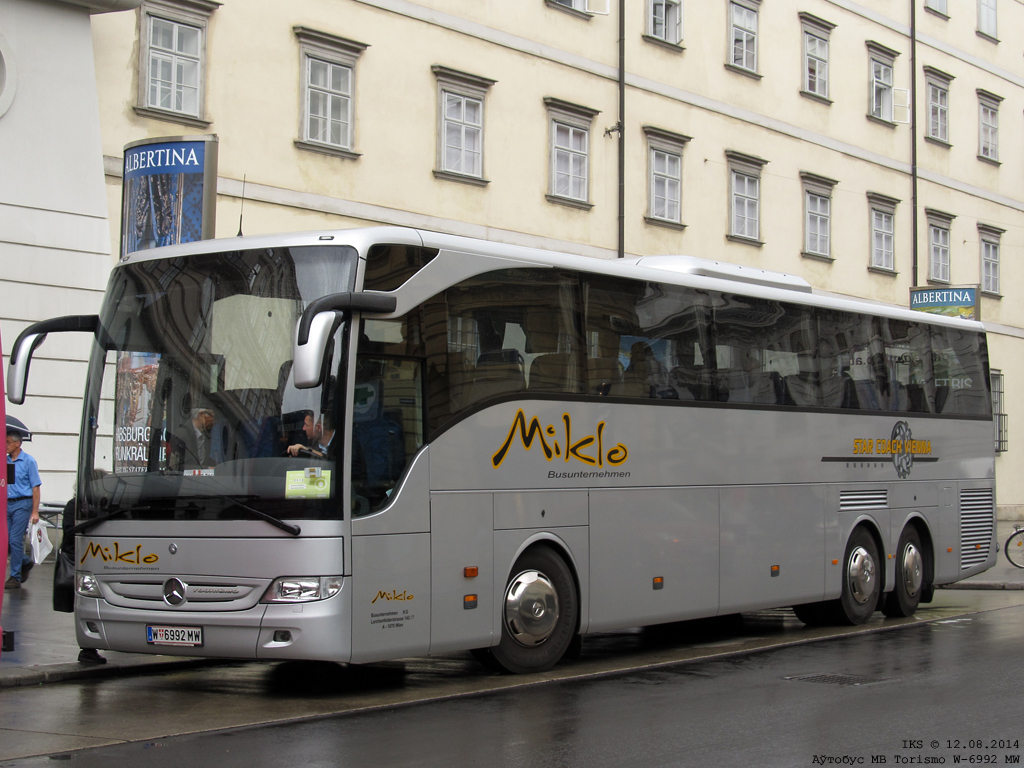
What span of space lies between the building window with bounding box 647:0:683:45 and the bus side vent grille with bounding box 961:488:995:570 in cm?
1419

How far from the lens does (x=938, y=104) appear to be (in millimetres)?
38000

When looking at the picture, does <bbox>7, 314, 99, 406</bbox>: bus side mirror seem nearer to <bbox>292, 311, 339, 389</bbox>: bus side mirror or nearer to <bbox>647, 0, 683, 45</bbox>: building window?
<bbox>292, 311, 339, 389</bbox>: bus side mirror

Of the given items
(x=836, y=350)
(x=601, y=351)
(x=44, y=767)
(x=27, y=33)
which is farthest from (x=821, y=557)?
(x=27, y=33)

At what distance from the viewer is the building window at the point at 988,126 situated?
130 feet

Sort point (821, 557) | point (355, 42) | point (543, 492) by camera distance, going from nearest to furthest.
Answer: point (543, 492) < point (821, 557) < point (355, 42)

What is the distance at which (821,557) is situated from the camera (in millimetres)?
14398

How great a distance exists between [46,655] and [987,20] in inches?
1432

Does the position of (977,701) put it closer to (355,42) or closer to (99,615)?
(99,615)

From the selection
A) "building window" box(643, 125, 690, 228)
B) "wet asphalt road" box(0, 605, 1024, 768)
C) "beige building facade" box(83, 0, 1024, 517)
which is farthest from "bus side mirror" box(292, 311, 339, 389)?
"building window" box(643, 125, 690, 228)

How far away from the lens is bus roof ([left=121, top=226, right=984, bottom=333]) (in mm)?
9594

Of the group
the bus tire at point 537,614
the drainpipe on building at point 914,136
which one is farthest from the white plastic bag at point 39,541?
the drainpipe on building at point 914,136

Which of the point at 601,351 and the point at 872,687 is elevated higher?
the point at 601,351

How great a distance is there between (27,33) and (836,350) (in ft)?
37.1

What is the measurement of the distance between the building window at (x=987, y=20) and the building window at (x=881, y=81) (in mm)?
5513
